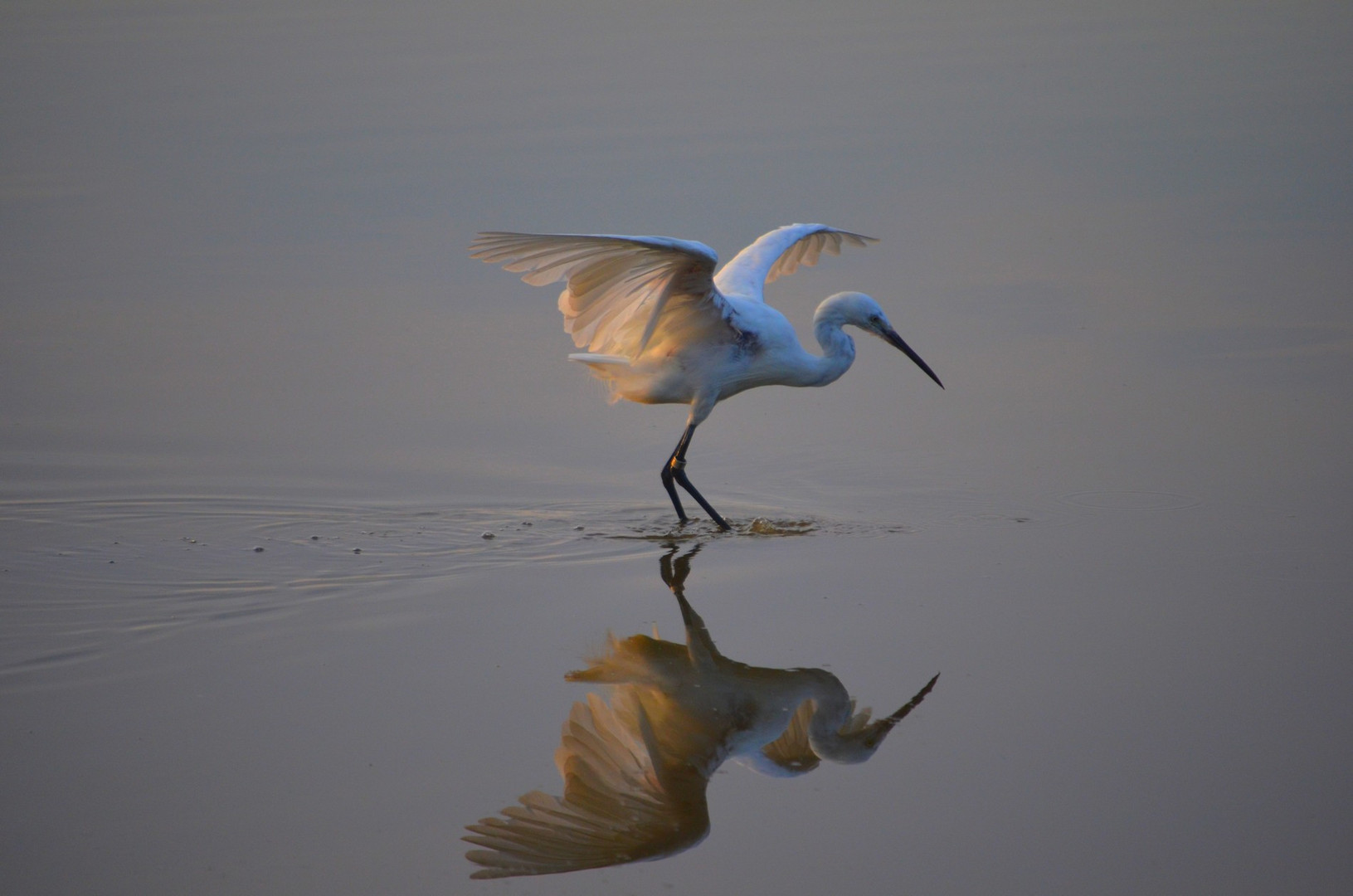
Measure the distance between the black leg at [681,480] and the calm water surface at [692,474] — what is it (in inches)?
5.3

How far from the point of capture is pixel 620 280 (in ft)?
19.8

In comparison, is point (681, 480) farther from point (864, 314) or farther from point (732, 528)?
point (864, 314)

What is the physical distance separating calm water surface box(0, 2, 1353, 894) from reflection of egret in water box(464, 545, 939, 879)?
8 cm

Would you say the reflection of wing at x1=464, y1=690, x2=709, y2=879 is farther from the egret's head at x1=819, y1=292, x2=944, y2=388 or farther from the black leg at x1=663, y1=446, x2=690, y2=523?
the egret's head at x1=819, y1=292, x2=944, y2=388

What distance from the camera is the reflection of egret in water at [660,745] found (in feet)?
11.6

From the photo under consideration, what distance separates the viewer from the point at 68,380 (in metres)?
7.73

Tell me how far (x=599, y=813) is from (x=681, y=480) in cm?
292

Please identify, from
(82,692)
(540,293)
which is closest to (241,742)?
(82,692)

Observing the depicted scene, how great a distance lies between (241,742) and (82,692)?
64 cm

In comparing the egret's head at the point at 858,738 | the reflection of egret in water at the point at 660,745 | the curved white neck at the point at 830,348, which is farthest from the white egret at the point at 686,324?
the egret's head at the point at 858,738

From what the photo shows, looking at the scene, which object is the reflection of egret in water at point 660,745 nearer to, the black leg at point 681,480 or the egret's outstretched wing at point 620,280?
the black leg at point 681,480

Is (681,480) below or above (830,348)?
below

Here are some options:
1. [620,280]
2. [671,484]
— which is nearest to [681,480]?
[671,484]

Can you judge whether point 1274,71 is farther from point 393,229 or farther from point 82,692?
point 82,692
